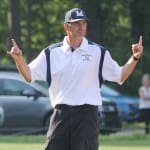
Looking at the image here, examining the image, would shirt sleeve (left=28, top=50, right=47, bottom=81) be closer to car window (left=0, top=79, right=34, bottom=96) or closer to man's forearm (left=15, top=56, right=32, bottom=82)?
man's forearm (left=15, top=56, right=32, bottom=82)

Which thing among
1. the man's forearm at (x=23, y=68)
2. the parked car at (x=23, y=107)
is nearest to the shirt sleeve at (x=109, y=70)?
the man's forearm at (x=23, y=68)

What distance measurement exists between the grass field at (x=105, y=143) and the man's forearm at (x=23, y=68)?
5.97 meters

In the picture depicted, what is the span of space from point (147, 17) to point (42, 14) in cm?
513

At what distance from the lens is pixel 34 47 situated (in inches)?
1507

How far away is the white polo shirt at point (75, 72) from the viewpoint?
7.22 meters

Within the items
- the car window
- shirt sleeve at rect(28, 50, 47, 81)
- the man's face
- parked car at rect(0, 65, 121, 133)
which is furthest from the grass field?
the man's face

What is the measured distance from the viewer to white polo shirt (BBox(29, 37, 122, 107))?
7.22m

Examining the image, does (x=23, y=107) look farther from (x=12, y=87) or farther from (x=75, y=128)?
(x=75, y=128)

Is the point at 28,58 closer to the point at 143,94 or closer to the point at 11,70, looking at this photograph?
the point at 11,70

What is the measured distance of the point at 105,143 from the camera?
48.8 feet

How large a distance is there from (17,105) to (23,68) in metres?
12.4

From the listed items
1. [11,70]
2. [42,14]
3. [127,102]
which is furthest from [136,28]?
[11,70]

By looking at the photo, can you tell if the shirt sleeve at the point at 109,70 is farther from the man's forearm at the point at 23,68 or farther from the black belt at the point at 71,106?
the man's forearm at the point at 23,68

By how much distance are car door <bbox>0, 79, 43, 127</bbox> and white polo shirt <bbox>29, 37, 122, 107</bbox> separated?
12143mm
